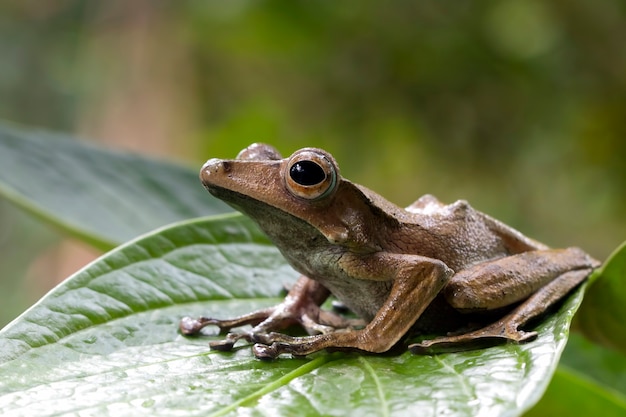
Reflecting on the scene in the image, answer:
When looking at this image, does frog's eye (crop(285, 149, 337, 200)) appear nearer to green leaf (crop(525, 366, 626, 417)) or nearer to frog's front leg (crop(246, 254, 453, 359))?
frog's front leg (crop(246, 254, 453, 359))

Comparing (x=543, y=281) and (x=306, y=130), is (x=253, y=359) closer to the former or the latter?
(x=543, y=281)

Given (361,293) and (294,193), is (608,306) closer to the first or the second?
(361,293)

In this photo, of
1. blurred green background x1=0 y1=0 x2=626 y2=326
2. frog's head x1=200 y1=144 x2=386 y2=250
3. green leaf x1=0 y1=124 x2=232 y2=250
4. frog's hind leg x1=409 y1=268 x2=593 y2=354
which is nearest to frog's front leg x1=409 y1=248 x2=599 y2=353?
frog's hind leg x1=409 y1=268 x2=593 y2=354

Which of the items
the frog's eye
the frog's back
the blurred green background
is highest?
the blurred green background

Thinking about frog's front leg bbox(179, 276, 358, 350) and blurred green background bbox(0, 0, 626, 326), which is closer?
frog's front leg bbox(179, 276, 358, 350)

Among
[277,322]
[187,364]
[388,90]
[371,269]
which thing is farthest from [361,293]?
[388,90]

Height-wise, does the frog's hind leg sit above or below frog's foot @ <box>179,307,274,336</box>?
above
